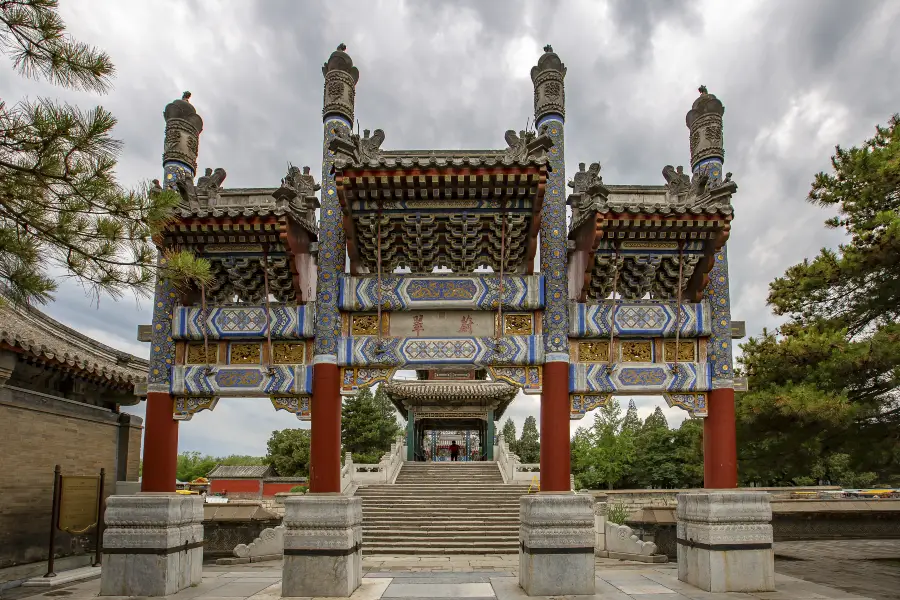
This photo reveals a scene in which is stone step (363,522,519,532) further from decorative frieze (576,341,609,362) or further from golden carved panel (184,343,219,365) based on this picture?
golden carved panel (184,343,219,365)

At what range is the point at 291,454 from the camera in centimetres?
4216

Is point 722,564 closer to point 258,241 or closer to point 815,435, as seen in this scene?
point 815,435

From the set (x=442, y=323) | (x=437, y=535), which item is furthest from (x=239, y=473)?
(x=442, y=323)

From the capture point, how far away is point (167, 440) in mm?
10258

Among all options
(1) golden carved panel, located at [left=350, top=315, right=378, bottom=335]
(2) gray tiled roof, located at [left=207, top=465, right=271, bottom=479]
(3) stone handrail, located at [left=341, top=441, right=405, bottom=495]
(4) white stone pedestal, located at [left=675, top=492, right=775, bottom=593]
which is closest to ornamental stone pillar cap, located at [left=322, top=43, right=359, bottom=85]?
(1) golden carved panel, located at [left=350, top=315, right=378, bottom=335]

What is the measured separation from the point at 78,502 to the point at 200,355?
12.8 ft

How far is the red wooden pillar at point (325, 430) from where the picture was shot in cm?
988

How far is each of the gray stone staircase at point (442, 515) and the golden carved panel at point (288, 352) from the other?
28.3 feet

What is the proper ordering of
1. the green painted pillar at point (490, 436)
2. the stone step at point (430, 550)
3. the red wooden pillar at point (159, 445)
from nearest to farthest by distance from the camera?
the red wooden pillar at point (159, 445), the stone step at point (430, 550), the green painted pillar at point (490, 436)

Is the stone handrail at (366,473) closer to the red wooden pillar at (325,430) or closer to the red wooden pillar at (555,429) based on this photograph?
the red wooden pillar at (325,430)

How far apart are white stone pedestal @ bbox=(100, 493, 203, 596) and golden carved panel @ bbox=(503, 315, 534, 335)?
5730 millimetres

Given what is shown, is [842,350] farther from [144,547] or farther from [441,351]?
[144,547]

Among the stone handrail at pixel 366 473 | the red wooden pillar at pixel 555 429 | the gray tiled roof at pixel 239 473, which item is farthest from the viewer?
the gray tiled roof at pixel 239 473

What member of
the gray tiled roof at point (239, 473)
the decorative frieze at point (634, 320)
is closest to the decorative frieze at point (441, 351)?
the decorative frieze at point (634, 320)
